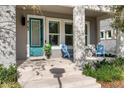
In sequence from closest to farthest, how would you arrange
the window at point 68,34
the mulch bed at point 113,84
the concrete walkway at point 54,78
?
the concrete walkway at point 54,78
the mulch bed at point 113,84
the window at point 68,34

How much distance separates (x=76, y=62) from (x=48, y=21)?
12.6 feet

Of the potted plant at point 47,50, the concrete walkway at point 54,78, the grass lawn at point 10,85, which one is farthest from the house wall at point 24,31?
the grass lawn at point 10,85

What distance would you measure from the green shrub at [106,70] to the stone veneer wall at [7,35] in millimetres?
3229

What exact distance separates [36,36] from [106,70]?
5.20m

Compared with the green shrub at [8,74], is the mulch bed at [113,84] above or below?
below

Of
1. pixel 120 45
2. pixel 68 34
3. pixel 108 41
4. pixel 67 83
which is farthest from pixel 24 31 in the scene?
pixel 108 41

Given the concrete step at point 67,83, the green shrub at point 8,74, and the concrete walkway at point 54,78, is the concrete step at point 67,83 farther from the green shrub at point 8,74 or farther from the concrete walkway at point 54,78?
the green shrub at point 8,74

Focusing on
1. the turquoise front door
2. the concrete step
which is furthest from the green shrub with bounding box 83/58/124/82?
the turquoise front door

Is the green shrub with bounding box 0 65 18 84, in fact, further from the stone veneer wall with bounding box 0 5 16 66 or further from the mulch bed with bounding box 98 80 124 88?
the mulch bed with bounding box 98 80 124 88

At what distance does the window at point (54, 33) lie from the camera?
14067 mm

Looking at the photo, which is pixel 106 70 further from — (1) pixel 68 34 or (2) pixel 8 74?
(1) pixel 68 34

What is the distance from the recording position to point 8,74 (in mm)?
8289

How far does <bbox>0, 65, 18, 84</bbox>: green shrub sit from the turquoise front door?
4.68 m

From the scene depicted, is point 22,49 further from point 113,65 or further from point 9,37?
point 113,65
